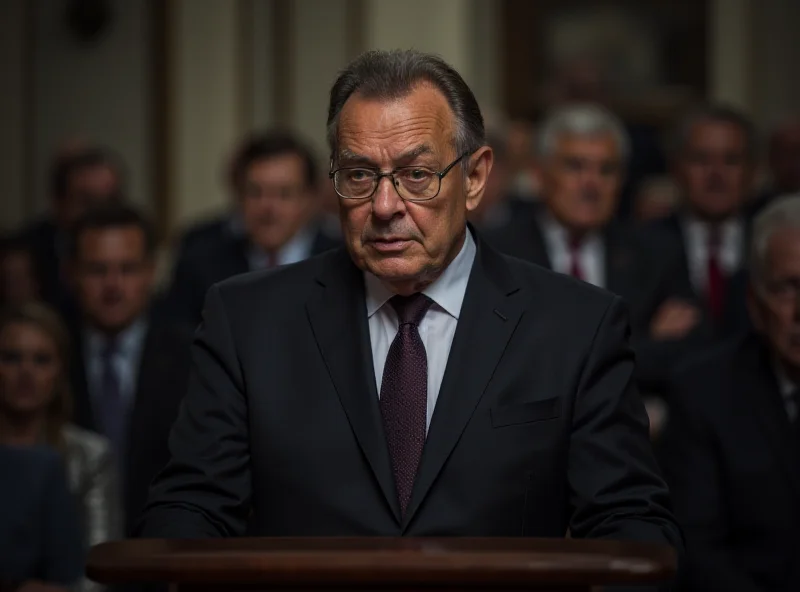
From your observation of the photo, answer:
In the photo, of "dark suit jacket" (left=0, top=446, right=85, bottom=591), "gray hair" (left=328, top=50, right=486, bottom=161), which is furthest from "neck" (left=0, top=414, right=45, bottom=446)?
"gray hair" (left=328, top=50, right=486, bottom=161)

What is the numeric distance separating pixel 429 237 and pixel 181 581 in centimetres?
95

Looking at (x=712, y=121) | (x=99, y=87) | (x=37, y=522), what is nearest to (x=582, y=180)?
(x=712, y=121)

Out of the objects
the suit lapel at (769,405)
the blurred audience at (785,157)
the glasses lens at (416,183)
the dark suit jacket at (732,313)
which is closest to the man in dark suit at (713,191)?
the dark suit jacket at (732,313)

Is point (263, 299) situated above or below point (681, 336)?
above

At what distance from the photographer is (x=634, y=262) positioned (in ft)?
17.0

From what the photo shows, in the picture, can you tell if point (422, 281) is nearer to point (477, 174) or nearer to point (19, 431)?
point (477, 174)

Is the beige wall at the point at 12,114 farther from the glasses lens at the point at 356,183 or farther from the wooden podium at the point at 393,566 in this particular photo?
the wooden podium at the point at 393,566

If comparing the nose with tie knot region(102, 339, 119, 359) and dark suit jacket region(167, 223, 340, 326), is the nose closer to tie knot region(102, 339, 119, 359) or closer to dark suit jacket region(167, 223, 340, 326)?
dark suit jacket region(167, 223, 340, 326)

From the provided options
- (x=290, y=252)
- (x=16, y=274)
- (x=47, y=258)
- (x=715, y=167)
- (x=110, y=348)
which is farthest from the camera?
(x=47, y=258)

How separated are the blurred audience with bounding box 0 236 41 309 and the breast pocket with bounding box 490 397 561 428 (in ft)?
13.0

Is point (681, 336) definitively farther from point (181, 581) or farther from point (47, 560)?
point (181, 581)

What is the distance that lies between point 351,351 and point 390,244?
0.22 metres

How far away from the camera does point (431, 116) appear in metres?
2.68

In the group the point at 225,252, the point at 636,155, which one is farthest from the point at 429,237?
the point at 636,155
